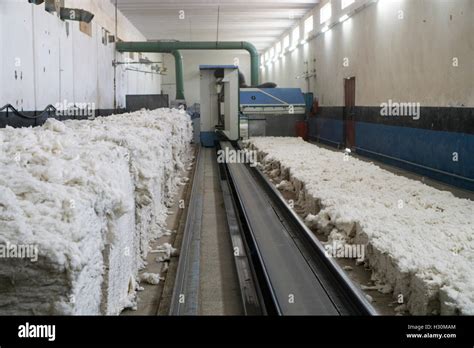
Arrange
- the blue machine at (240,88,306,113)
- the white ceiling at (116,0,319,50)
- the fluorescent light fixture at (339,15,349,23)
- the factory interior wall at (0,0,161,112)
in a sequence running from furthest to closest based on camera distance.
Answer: the white ceiling at (116,0,319,50) → the blue machine at (240,88,306,113) → the fluorescent light fixture at (339,15,349,23) → the factory interior wall at (0,0,161,112)

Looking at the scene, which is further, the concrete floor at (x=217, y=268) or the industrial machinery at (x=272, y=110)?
the industrial machinery at (x=272, y=110)

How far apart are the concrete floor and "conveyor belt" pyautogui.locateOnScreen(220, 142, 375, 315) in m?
0.29

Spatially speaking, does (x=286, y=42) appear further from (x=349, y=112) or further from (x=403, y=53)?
(x=403, y=53)

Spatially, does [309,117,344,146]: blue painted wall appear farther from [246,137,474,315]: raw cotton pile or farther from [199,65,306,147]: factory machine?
[246,137,474,315]: raw cotton pile

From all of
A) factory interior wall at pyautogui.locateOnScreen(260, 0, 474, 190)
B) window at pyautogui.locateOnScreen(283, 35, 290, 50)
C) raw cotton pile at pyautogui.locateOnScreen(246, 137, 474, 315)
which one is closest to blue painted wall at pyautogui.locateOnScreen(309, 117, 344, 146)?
factory interior wall at pyautogui.locateOnScreen(260, 0, 474, 190)

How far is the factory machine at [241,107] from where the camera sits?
50.3 ft

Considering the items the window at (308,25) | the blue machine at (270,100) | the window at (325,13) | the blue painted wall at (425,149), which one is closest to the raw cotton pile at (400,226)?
the blue painted wall at (425,149)

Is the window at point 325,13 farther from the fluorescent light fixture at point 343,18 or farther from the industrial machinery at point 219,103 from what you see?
the industrial machinery at point 219,103

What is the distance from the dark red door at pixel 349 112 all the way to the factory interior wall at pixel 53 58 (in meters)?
7.15

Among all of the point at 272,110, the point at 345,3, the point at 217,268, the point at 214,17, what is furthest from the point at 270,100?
the point at 217,268

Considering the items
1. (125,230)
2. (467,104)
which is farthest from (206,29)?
(125,230)

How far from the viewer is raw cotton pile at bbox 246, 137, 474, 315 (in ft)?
11.3
